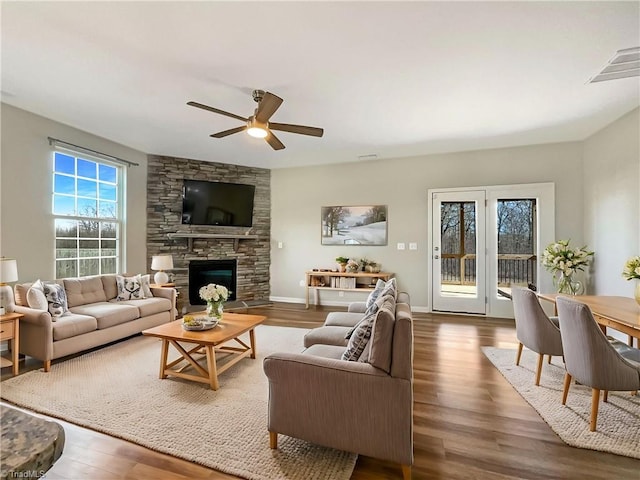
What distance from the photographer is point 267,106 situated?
8.85ft

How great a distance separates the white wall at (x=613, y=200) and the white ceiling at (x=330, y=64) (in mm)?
264

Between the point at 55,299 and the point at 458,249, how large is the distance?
5.75m

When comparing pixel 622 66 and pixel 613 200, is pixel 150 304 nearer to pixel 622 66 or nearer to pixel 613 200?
pixel 622 66

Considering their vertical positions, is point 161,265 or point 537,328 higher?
point 161,265

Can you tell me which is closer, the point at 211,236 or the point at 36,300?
the point at 36,300

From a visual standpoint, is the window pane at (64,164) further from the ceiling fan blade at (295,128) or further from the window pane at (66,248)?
the ceiling fan blade at (295,128)

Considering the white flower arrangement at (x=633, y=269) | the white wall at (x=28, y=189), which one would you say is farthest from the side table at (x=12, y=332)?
the white flower arrangement at (x=633, y=269)

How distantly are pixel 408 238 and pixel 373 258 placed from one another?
759 millimetres

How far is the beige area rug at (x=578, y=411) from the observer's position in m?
1.92

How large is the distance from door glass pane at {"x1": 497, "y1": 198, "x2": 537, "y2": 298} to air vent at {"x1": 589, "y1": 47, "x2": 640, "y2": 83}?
2.49m

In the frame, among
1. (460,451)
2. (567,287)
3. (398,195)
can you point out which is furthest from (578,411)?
(398,195)

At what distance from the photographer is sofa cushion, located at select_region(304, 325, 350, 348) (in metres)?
2.61

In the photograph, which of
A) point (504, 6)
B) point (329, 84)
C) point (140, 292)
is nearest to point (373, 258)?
point (329, 84)

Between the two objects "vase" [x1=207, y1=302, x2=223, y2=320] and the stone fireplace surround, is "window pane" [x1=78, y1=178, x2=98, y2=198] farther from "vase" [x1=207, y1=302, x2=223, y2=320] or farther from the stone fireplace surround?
"vase" [x1=207, y1=302, x2=223, y2=320]
